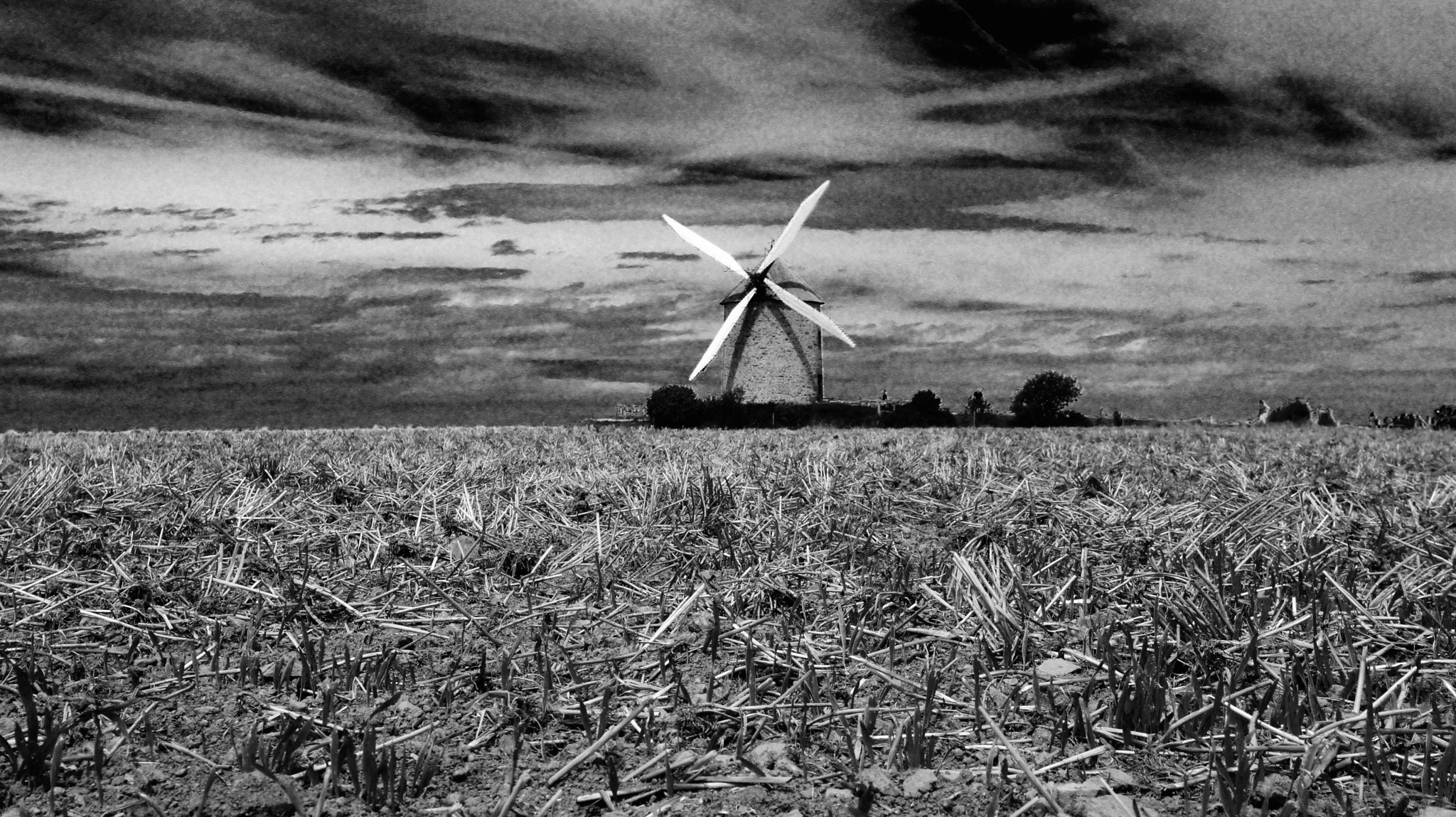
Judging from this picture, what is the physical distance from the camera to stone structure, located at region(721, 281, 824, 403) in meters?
44.6

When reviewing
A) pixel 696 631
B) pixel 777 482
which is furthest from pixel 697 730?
pixel 777 482

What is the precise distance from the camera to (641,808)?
2.00 m

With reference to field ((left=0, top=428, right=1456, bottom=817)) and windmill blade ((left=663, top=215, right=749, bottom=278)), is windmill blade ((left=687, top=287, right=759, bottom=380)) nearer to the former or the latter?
windmill blade ((left=663, top=215, right=749, bottom=278))

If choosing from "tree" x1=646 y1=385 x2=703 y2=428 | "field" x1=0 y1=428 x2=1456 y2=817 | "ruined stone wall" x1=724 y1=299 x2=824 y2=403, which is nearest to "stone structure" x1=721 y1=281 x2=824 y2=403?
"ruined stone wall" x1=724 y1=299 x2=824 y2=403

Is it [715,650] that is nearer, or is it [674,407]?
[715,650]

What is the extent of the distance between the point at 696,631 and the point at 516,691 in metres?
0.74

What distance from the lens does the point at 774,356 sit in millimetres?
44688

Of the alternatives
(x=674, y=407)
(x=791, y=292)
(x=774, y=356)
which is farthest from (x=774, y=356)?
(x=674, y=407)

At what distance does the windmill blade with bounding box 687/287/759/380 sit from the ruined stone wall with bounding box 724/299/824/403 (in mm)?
332

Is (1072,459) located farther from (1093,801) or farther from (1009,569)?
(1093,801)

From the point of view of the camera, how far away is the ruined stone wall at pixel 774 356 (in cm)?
4456

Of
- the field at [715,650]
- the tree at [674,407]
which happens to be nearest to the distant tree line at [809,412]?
the tree at [674,407]

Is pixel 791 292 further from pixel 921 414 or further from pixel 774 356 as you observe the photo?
pixel 921 414

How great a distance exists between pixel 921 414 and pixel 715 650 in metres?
34.1
